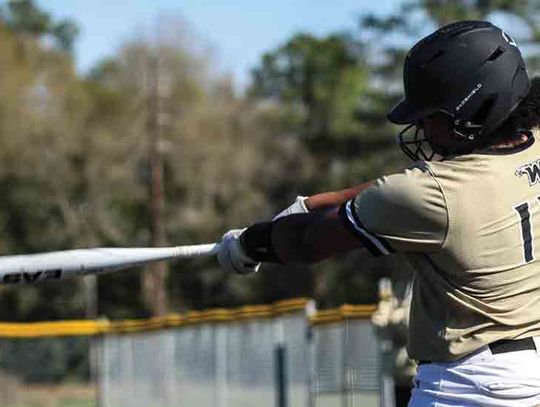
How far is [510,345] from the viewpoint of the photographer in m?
Result: 3.92

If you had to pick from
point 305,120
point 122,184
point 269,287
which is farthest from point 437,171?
point 305,120

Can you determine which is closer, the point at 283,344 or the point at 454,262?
the point at 454,262

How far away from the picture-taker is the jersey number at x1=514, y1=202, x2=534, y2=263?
4.00 m

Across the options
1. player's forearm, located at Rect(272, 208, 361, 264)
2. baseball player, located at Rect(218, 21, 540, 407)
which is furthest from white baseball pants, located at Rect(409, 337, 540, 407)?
player's forearm, located at Rect(272, 208, 361, 264)

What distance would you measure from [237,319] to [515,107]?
45.2ft

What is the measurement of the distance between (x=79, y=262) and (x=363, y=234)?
1.58 m

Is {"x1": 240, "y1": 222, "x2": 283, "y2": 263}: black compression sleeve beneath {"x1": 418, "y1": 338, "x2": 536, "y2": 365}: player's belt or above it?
above

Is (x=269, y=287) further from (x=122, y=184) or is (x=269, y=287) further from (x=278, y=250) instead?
(x=278, y=250)

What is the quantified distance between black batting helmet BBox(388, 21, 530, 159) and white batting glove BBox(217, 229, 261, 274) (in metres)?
0.78

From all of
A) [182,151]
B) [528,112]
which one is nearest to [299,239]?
[528,112]

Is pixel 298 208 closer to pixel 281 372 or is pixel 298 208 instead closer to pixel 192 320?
pixel 281 372

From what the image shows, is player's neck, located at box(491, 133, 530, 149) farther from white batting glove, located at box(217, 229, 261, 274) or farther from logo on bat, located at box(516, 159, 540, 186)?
white batting glove, located at box(217, 229, 261, 274)

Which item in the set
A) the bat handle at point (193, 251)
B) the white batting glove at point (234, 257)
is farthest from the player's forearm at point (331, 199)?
the bat handle at point (193, 251)

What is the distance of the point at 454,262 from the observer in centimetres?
392
